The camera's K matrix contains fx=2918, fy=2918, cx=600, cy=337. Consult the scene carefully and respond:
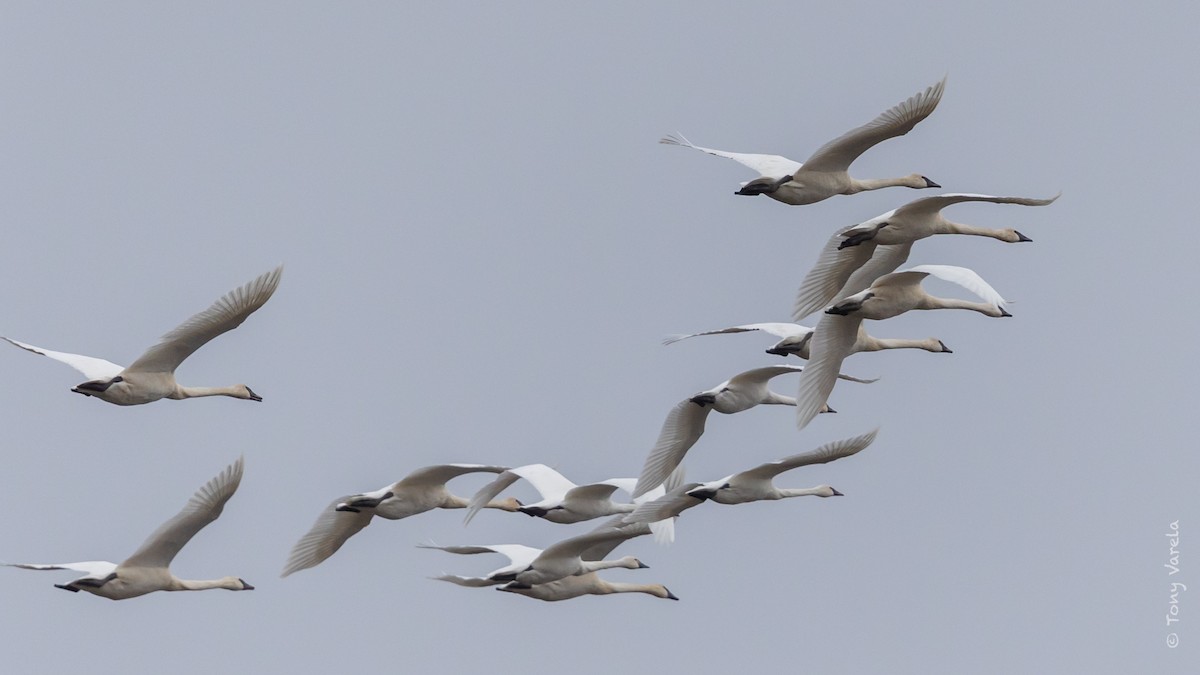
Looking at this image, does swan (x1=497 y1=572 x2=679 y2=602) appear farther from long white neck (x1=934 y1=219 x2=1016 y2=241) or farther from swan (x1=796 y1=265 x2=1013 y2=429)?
long white neck (x1=934 y1=219 x2=1016 y2=241)

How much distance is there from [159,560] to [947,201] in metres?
12.2

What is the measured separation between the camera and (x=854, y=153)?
125 feet

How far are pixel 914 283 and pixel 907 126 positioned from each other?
414cm

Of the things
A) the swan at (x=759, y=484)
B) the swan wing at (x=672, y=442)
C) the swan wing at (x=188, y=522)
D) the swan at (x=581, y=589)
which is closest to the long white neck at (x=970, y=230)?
the swan at (x=759, y=484)

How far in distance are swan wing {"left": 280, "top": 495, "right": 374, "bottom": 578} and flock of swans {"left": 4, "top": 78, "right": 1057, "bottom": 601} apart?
0.07 feet

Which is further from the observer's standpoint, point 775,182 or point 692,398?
point 692,398

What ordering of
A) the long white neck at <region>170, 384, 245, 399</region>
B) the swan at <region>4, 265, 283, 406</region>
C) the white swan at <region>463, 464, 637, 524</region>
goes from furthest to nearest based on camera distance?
the long white neck at <region>170, 384, 245, 399</region> → the white swan at <region>463, 464, 637, 524</region> → the swan at <region>4, 265, 283, 406</region>

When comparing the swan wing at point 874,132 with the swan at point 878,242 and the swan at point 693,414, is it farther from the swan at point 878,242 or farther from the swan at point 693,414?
the swan at point 693,414

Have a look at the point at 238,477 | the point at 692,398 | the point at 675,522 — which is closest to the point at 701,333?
the point at 692,398

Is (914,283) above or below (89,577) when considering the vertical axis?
above

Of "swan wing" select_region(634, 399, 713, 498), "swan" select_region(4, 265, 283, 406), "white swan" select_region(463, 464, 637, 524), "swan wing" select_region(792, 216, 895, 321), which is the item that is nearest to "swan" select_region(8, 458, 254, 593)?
"swan" select_region(4, 265, 283, 406)

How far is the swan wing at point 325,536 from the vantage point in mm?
42312

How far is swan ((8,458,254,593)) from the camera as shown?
128 ft

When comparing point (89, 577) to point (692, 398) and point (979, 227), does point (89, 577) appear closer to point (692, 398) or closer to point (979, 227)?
point (692, 398)
